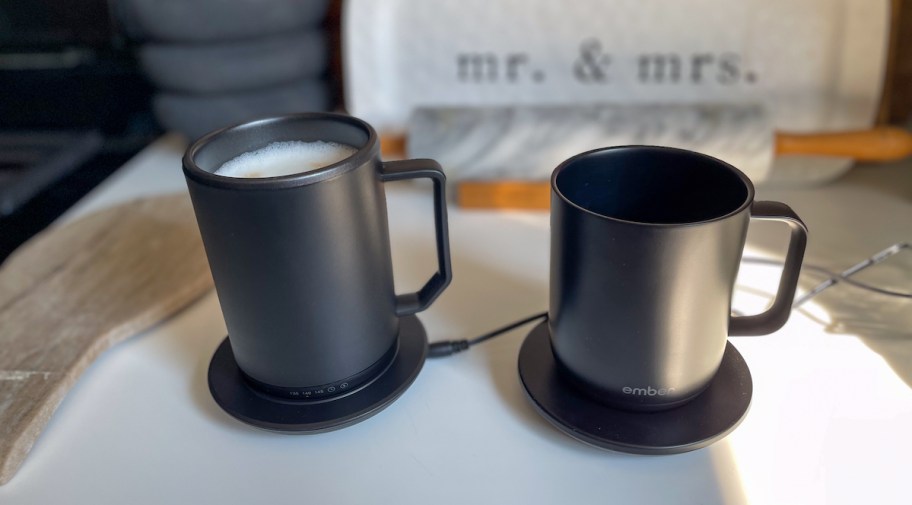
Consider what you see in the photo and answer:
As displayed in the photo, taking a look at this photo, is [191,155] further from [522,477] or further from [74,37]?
[74,37]

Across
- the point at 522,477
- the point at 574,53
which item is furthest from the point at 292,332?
the point at 574,53

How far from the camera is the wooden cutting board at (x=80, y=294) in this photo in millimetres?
443

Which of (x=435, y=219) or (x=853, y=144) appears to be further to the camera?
(x=853, y=144)

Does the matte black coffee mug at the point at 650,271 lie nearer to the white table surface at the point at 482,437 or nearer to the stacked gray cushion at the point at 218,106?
the white table surface at the point at 482,437

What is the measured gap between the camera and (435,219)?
0.44m

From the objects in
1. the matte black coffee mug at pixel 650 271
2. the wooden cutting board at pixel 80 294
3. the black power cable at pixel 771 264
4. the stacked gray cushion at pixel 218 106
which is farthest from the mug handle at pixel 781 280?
the stacked gray cushion at pixel 218 106

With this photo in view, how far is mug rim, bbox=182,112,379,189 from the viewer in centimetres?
35

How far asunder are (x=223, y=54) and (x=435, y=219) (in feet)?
1.42

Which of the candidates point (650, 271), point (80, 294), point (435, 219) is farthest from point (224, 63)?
point (650, 271)

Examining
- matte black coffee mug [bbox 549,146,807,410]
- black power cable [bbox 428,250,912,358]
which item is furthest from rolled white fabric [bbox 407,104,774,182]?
matte black coffee mug [bbox 549,146,807,410]

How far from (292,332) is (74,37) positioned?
648 millimetres

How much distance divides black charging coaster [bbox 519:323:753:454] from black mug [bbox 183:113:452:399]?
0.10 m

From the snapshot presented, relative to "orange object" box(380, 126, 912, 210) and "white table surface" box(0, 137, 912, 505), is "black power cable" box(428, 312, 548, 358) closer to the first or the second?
"white table surface" box(0, 137, 912, 505)

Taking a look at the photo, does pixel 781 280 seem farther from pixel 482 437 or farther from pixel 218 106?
pixel 218 106
